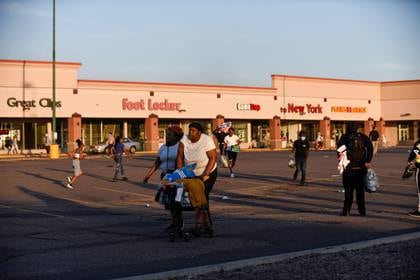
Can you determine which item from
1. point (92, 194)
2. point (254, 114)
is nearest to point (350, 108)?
point (254, 114)

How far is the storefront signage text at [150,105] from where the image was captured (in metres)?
58.2

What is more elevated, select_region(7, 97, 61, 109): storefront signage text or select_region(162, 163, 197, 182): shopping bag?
select_region(7, 97, 61, 109): storefront signage text

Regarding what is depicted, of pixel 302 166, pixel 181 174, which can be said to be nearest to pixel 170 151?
pixel 181 174

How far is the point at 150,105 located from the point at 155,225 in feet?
159

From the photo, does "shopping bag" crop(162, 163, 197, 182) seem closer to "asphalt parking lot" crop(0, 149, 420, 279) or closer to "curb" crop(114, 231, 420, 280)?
"asphalt parking lot" crop(0, 149, 420, 279)

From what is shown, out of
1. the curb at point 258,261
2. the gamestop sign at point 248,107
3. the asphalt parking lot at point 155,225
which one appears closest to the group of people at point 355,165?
the asphalt parking lot at point 155,225

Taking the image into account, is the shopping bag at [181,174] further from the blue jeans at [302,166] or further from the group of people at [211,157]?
the blue jeans at [302,166]

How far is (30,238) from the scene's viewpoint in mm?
10258

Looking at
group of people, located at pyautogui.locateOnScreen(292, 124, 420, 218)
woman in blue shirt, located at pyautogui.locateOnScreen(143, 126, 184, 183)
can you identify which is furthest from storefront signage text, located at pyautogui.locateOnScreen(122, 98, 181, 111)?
woman in blue shirt, located at pyautogui.locateOnScreen(143, 126, 184, 183)

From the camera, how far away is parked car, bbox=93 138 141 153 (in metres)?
52.3

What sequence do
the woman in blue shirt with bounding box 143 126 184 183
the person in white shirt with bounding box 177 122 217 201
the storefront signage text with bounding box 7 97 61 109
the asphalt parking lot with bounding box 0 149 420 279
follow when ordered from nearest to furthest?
the asphalt parking lot with bounding box 0 149 420 279 → the person in white shirt with bounding box 177 122 217 201 → the woman in blue shirt with bounding box 143 126 184 183 → the storefront signage text with bounding box 7 97 61 109

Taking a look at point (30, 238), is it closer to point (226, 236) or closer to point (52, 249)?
point (52, 249)

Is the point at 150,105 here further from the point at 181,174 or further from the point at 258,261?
the point at 258,261

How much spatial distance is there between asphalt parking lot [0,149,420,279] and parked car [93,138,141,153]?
103ft
